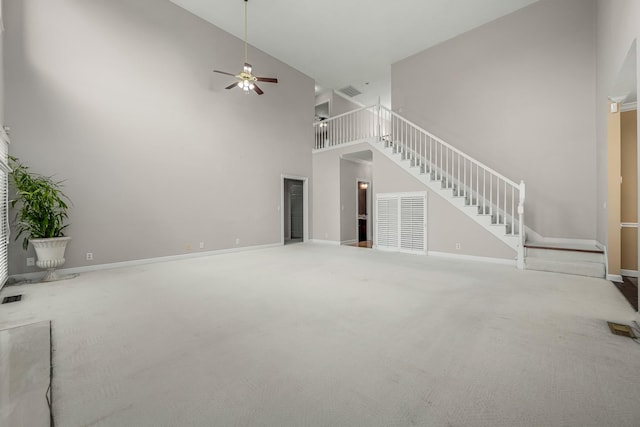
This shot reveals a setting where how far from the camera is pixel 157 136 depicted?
5.49 metres

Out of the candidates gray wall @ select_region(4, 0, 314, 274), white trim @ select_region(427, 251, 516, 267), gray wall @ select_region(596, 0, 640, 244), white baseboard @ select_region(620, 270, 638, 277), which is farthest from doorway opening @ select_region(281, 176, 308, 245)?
white baseboard @ select_region(620, 270, 638, 277)

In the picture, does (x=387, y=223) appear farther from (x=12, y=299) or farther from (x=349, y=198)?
(x=12, y=299)

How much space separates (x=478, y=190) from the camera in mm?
6031

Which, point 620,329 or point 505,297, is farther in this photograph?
point 505,297

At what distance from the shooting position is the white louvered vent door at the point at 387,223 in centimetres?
682

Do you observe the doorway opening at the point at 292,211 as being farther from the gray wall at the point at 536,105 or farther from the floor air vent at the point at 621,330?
the floor air vent at the point at 621,330

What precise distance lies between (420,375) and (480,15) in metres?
7.80

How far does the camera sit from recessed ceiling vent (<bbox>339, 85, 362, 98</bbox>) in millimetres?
9868

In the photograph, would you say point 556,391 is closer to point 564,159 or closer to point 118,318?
point 118,318

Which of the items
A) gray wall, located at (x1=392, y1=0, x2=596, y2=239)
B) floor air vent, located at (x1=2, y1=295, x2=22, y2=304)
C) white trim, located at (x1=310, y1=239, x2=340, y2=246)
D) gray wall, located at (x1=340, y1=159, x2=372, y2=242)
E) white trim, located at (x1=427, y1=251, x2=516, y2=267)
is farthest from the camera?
gray wall, located at (x1=340, y1=159, x2=372, y2=242)

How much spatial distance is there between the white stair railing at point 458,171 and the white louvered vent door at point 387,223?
113cm

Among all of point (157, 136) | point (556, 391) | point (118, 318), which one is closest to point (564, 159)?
point (556, 391)

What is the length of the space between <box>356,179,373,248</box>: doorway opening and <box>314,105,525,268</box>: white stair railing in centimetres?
187

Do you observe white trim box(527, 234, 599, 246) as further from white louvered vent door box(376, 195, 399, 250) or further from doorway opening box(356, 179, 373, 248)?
doorway opening box(356, 179, 373, 248)
